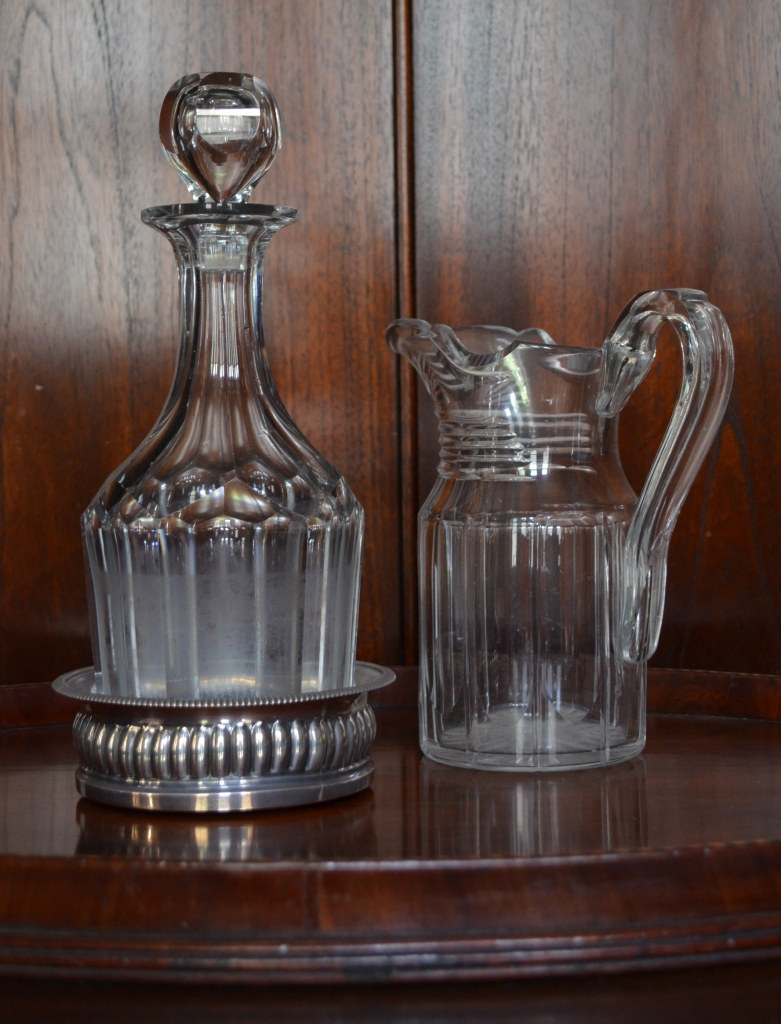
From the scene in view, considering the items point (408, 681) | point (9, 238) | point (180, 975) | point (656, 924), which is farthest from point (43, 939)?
point (9, 238)

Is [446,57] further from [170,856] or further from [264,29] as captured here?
[170,856]

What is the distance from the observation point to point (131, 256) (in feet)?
2.41

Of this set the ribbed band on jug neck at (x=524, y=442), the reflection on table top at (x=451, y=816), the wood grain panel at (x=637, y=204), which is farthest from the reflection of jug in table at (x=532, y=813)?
the wood grain panel at (x=637, y=204)

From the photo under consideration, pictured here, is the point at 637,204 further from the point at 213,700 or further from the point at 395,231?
the point at 213,700

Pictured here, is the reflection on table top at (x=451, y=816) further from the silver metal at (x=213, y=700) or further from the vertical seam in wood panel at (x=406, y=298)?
the vertical seam in wood panel at (x=406, y=298)

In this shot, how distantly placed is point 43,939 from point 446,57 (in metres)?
0.56

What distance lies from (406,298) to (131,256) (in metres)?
0.16

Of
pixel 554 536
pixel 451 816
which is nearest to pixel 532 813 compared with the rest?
pixel 451 816

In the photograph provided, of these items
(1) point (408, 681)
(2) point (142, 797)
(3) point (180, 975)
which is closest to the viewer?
(3) point (180, 975)

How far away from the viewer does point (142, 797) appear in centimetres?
47

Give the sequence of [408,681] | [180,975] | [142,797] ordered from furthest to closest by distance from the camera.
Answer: [408,681] < [142,797] < [180,975]

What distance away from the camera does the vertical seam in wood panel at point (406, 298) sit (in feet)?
2.44

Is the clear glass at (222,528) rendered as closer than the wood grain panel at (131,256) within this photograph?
Yes

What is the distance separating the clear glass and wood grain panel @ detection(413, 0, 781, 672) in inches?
9.6
